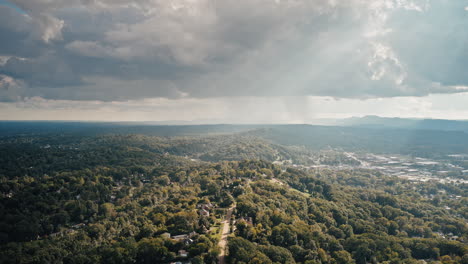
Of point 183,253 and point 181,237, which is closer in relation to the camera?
point 183,253

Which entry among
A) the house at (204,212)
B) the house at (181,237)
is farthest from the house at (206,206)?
the house at (181,237)

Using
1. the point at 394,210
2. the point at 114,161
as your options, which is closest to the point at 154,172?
the point at 114,161

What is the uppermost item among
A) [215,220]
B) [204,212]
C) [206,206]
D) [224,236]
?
[204,212]

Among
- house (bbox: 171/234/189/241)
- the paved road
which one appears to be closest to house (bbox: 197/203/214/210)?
the paved road

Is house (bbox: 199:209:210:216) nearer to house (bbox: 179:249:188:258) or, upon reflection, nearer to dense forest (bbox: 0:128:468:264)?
dense forest (bbox: 0:128:468:264)

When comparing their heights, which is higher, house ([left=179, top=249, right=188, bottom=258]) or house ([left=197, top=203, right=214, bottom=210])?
house ([left=197, top=203, right=214, bottom=210])

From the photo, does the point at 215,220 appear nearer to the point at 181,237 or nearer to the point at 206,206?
the point at 206,206

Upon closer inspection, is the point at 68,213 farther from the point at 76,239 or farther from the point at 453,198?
the point at 453,198

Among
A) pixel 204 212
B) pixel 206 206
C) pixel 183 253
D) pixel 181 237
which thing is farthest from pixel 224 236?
pixel 206 206

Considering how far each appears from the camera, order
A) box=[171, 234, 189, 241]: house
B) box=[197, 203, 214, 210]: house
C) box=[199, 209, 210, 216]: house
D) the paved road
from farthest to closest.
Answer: box=[197, 203, 214, 210]: house → box=[199, 209, 210, 216]: house → box=[171, 234, 189, 241]: house → the paved road
